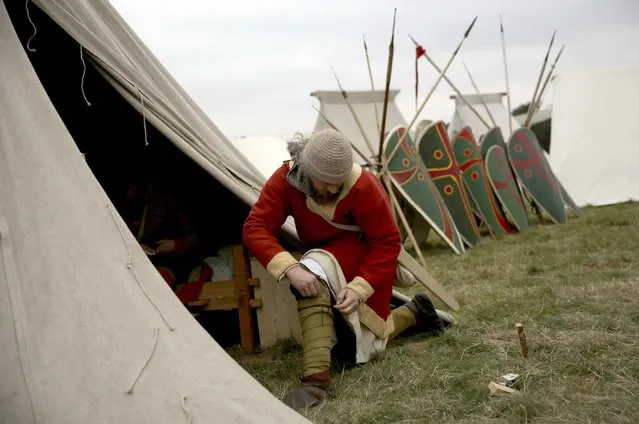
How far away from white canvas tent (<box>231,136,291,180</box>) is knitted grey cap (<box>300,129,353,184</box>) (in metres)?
8.26

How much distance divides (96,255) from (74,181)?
26cm

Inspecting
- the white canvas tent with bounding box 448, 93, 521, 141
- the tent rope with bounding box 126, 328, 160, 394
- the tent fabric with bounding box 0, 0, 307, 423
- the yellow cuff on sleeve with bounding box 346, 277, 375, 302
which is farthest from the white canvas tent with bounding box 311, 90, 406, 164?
the tent rope with bounding box 126, 328, 160, 394

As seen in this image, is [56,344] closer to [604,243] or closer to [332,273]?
[332,273]

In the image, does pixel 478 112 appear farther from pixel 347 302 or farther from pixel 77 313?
pixel 77 313

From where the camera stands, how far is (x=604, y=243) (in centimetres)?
523

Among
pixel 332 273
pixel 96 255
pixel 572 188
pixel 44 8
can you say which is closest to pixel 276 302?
pixel 332 273

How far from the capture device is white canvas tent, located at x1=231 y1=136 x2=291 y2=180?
11062 millimetres

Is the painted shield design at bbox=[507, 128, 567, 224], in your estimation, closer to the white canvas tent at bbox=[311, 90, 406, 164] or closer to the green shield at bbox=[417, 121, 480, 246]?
the green shield at bbox=[417, 121, 480, 246]

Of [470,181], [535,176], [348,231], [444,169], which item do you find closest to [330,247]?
[348,231]

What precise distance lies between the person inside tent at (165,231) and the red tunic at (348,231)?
0.83 m

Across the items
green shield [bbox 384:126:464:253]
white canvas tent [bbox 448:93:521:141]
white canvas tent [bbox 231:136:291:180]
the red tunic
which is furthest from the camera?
white canvas tent [bbox 448:93:521:141]

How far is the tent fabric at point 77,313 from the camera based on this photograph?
1.85 m

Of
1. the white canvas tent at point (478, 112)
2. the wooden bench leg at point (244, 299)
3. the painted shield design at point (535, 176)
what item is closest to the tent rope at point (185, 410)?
the wooden bench leg at point (244, 299)

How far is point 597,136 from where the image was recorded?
33.4ft
